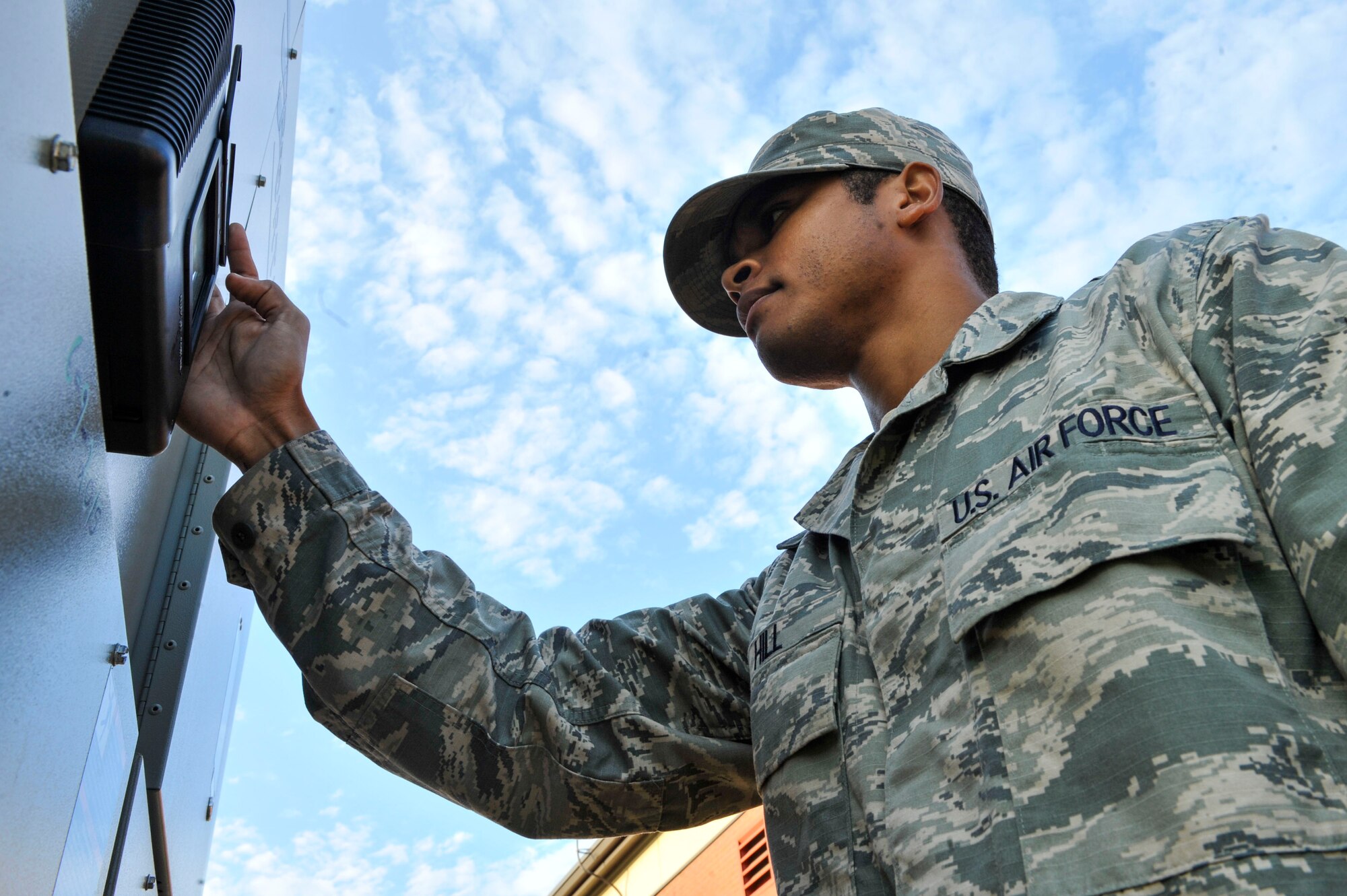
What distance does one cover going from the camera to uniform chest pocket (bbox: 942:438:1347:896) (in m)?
1.05

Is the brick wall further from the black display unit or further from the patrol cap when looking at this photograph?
the black display unit

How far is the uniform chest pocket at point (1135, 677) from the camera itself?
105 centimetres

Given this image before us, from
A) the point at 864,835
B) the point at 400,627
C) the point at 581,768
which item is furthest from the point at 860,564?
the point at 400,627

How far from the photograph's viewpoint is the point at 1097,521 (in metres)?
1.31

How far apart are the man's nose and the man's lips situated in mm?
42

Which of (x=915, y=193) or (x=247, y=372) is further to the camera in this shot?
(x=915, y=193)

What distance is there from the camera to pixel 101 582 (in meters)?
1.10

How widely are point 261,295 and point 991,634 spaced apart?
1.48 meters

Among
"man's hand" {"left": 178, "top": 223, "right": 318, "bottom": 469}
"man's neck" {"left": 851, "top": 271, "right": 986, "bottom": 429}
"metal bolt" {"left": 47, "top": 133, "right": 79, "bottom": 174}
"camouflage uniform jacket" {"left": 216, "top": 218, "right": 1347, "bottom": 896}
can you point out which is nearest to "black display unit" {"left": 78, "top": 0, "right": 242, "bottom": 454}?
"metal bolt" {"left": 47, "top": 133, "right": 79, "bottom": 174}

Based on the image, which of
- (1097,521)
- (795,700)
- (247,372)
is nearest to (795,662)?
(795,700)

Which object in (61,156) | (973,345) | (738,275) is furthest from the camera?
(738,275)

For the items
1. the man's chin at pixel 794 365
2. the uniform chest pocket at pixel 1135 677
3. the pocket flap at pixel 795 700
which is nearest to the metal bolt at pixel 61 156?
the uniform chest pocket at pixel 1135 677

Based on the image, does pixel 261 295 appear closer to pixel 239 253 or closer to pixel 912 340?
pixel 239 253

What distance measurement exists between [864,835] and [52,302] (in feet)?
3.89
